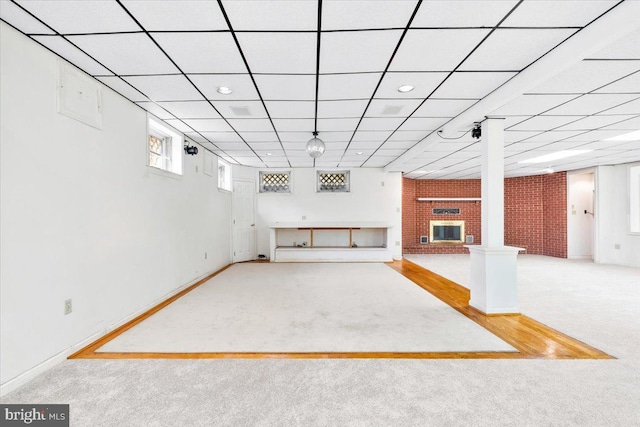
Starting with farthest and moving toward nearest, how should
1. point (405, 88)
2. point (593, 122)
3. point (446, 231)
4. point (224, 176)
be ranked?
1. point (446, 231)
2. point (224, 176)
3. point (593, 122)
4. point (405, 88)

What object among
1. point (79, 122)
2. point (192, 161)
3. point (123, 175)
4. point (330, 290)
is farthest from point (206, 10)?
point (330, 290)

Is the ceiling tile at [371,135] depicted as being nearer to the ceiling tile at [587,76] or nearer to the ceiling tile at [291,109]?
the ceiling tile at [291,109]

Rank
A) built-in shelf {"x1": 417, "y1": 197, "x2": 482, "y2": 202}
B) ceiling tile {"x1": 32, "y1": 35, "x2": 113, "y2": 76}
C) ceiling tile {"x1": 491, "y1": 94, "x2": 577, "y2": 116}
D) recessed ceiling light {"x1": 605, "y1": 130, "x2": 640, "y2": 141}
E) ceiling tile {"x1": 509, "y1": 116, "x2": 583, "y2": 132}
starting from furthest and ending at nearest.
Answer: built-in shelf {"x1": 417, "y1": 197, "x2": 482, "y2": 202}, recessed ceiling light {"x1": 605, "y1": 130, "x2": 640, "y2": 141}, ceiling tile {"x1": 509, "y1": 116, "x2": 583, "y2": 132}, ceiling tile {"x1": 491, "y1": 94, "x2": 577, "y2": 116}, ceiling tile {"x1": 32, "y1": 35, "x2": 113, "y2": 76}

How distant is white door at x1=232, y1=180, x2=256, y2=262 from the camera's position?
745cm

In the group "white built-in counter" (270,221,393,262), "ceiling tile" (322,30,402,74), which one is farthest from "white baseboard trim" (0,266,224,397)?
"white built-in counter" (270,221,393,262)

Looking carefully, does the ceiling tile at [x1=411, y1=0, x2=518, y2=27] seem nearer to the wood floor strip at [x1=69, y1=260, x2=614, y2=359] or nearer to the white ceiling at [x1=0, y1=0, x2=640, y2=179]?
the white ceiling at [x1=0, y1=0, x2=640, y2=179]

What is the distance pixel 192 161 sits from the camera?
5.11m

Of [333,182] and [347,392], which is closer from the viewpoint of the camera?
[347,392]

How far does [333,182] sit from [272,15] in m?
6.55

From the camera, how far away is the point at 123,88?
309 cm

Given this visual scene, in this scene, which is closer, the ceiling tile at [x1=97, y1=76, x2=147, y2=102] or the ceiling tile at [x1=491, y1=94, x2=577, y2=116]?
the ceiling tile at [x1=97, y1=76, x2=147, y2=102]

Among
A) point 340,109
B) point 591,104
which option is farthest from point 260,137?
point 591,104

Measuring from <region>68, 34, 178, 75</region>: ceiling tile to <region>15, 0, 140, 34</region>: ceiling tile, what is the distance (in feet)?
0.30

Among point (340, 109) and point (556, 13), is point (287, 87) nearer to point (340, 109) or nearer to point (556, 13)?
point (340, 109)
